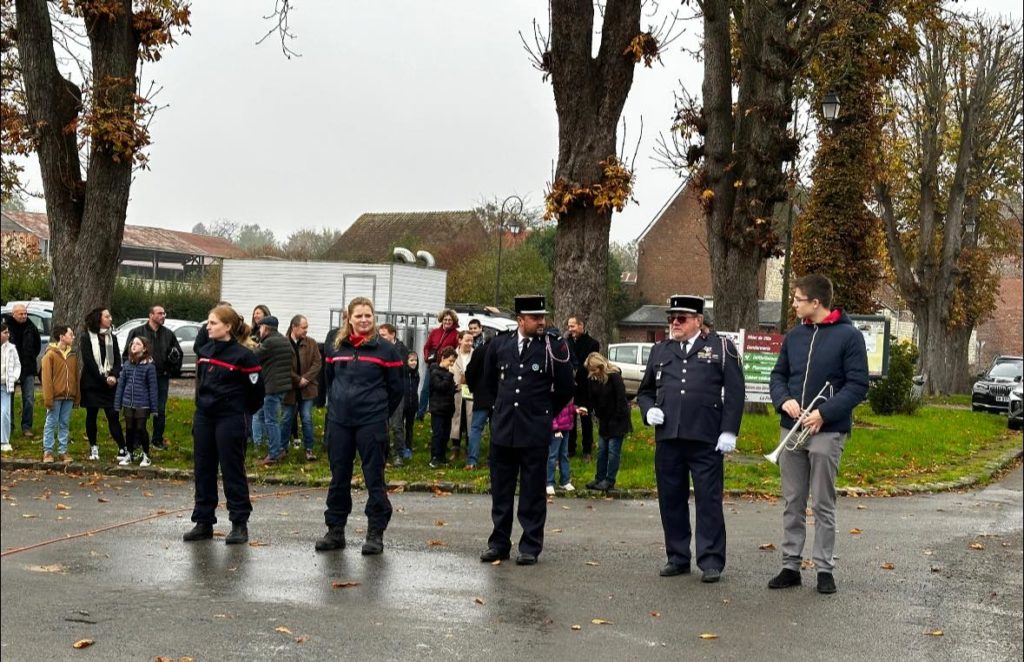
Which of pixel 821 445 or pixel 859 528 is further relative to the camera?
pixel 859 528

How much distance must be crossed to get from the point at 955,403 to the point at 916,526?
1311 inches

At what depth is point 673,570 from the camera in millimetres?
9828

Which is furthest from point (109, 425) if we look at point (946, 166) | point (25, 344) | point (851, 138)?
point (946, 166)

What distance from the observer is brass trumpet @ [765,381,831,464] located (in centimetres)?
937

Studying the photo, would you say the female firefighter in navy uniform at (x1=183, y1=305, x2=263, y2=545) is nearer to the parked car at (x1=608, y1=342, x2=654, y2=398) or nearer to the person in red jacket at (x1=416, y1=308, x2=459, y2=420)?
the person in red jacket at (x1=416, y1=308, x2=459, y2=420)

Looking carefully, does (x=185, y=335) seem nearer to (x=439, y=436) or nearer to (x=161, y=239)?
(x=439, y=436)

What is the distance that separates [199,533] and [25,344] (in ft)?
34.7

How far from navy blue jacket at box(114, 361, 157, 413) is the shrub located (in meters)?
18.4

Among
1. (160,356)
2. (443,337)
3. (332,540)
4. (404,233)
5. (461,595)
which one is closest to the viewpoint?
(461,595)

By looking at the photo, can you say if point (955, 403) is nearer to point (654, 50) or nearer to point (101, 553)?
point (654, 50)

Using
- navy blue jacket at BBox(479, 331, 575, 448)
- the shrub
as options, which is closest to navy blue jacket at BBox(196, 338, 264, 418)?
navy blue jacket at BBox(479, 331, 575, 448)

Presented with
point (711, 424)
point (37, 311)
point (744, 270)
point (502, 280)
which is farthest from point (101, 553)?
point (502, 280)

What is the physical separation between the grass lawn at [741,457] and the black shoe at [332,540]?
449 cm

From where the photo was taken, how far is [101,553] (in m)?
9.68
